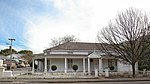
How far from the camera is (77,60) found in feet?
136

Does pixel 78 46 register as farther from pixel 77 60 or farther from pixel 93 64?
pixel 93 64

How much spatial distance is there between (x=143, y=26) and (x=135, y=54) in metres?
4.17

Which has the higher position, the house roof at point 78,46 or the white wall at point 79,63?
the house roof at point 78,46

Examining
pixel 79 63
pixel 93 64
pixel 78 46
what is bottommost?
pixel 93 64

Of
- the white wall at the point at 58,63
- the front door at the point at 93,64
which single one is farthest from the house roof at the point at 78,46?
the white wall at the point at 58,63

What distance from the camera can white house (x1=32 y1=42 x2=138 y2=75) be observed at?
128 ft

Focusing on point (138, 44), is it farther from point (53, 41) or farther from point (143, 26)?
point (53, 41)

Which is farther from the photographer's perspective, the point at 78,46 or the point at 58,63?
the point at 78,46

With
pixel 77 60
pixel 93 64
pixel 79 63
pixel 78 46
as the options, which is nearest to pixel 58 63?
pixel 77 60

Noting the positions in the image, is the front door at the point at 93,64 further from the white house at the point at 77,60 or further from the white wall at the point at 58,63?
the white wall at the point at 58,63

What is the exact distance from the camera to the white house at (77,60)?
39.0 meters

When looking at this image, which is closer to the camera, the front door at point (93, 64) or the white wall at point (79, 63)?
the white wall at point (79, 63)

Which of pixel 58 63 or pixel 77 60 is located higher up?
pixel 77 60

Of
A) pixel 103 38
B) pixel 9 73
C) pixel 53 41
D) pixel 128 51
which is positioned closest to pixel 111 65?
pixel 103 38
